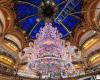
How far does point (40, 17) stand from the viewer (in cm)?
1736

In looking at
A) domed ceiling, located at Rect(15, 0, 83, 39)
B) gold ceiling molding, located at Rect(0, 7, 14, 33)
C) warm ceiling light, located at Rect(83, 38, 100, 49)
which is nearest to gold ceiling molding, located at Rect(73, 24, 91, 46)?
domed ceiling, located at Rect(15, 0, 83, 39)

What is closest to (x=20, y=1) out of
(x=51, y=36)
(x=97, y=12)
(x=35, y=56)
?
(x=97, y=12)

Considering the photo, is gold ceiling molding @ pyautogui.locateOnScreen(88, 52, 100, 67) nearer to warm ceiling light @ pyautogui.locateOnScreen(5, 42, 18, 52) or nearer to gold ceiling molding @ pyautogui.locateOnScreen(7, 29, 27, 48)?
gold ceiling molding @ pyautogui.locateOnScreen(7, 29, 27, 48)

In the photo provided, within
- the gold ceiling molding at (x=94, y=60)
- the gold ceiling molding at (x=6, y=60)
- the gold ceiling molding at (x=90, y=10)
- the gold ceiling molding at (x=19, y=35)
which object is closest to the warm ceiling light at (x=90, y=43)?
the gold ceiling molding at (x=94, y=60)

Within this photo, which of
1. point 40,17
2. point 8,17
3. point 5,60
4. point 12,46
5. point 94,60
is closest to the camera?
point 40,17

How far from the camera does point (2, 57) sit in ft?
65.1

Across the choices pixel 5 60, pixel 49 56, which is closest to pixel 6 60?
pixel 5 60

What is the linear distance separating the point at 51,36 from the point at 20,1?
7.24 metres

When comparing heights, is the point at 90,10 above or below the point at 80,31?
above

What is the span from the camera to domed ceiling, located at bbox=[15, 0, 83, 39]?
60.9 feet

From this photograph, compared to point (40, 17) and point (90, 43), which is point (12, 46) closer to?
point (40, 17)

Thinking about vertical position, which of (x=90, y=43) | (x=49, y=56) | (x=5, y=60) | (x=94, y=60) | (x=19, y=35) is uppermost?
(x=19, y=35)

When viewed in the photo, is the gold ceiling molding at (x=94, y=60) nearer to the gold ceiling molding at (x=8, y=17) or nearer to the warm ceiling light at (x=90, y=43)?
the warm ceiling light at (x=90, y=43)

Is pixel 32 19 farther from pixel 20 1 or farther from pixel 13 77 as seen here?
pixel 13 77
